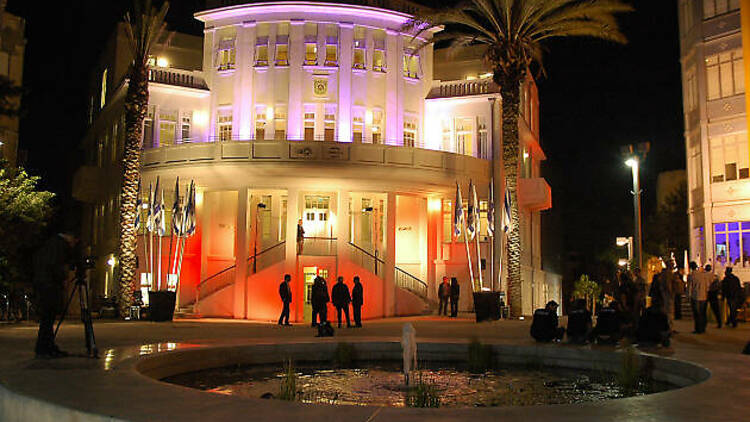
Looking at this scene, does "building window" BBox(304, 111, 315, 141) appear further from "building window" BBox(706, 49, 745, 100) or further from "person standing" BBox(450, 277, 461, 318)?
"building window" BBox(706, 49, 745, 100)

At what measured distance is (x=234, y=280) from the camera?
102ft

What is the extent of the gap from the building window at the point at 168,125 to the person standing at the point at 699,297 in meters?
23.6

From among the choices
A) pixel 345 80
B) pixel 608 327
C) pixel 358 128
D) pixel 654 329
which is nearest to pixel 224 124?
pixel 345 80

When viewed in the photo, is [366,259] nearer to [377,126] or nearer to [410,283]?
[410,283]

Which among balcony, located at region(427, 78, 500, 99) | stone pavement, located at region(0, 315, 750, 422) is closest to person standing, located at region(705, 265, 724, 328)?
stone pavement, located at region(0, 315, 750, 422)

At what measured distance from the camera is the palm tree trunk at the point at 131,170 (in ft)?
89.2

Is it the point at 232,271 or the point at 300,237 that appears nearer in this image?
the point at 300,237

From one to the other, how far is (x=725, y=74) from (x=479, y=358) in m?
27.1

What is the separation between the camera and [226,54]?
32562 millimetres

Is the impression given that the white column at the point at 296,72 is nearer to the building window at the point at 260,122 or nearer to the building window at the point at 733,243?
the building window at the point at 260,122

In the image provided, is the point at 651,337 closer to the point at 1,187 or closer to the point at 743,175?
the point at 743,175

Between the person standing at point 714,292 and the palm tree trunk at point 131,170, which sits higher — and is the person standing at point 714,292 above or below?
below

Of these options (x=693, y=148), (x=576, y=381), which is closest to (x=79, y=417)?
(x=576, y=381)

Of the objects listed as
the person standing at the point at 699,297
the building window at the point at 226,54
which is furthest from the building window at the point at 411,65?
the person standing at the point at 699,297
